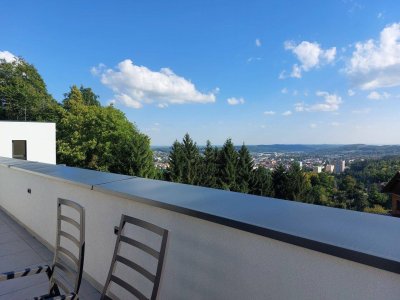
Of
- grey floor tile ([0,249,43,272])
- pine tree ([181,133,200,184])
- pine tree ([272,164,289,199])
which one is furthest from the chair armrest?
pine tree ([272,164,289,199])

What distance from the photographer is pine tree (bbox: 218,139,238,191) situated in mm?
32938

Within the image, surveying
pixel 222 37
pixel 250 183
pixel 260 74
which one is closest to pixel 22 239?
pixel 250 183

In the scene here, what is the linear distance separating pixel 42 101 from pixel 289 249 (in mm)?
37468

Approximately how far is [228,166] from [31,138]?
2131 centimetres

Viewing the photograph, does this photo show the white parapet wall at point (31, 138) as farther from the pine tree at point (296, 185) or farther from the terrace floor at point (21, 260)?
the pine tree at point (296, 185)

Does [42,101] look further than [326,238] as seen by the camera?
Yes

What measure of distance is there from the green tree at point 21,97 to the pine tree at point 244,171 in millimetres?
20882

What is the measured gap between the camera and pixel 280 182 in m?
35.6

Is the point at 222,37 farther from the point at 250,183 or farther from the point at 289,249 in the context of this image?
the point at 289,249

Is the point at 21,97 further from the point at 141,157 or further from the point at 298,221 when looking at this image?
the point at 298,221

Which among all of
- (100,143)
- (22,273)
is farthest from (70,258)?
(100,143)

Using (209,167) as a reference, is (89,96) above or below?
above

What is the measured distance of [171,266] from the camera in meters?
1.92

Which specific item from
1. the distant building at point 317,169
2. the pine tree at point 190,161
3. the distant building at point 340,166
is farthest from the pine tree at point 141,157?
the distant building at point 317,169
